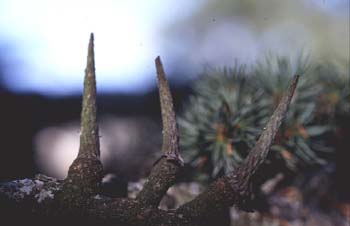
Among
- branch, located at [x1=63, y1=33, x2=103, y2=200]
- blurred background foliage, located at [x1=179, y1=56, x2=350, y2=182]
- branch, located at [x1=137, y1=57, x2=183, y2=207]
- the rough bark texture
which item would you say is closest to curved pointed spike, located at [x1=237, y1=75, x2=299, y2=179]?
the rough bark texture

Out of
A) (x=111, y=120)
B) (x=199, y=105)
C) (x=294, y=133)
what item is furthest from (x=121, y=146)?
(x=294, y=133)

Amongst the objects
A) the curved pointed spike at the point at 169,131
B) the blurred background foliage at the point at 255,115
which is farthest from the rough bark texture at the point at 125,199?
the blurred background foliage at the point at 255,115

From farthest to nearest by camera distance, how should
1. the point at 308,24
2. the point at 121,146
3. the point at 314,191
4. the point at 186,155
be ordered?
the point at 308,24 → the point at 121,146 → the point at 314,191 → the point at 186,155

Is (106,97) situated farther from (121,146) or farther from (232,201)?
(232,201)

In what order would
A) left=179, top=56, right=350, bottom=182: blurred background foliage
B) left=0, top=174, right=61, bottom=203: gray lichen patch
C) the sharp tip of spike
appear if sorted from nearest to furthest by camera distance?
left=0, top=174, right=61, bottom=203: gray lichen patch
the sharp tip of spike
left=179, top=56, right=350, bottom=182: blurred background foliage

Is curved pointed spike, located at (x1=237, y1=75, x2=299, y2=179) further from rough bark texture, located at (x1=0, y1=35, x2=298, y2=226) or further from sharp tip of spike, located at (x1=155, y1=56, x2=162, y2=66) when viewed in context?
sharp tip of spike, located at (x1=155, y1=56, x2=162, y2=66)

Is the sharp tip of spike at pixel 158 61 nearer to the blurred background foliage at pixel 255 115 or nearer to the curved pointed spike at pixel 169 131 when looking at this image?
the curved pointed spike at pixel 169 131

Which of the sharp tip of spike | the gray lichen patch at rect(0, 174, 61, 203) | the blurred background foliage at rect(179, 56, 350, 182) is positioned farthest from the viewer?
the blurred background foliage at rect(179, 56, 350, 182)
